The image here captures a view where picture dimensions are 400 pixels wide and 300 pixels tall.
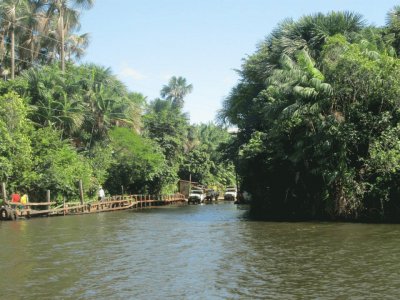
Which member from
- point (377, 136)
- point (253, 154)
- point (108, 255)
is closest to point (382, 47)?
point (377, 136)

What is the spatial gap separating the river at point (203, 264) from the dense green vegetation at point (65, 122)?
12.2 m

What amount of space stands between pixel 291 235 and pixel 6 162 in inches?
674

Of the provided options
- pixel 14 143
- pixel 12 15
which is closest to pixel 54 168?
pixel 14 143

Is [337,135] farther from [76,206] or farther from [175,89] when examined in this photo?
[175,89]

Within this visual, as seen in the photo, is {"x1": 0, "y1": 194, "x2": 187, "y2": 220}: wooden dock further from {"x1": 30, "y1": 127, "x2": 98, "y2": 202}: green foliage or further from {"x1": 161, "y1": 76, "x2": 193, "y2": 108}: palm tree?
{"x1": 161, "y1": 76, "x2": 193, "y2": 108}: palm tree

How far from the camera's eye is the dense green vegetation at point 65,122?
3343 centimetres

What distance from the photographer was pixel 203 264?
1379cm

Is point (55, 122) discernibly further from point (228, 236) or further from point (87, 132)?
point (228, 236)

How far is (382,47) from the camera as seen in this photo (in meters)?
30.1

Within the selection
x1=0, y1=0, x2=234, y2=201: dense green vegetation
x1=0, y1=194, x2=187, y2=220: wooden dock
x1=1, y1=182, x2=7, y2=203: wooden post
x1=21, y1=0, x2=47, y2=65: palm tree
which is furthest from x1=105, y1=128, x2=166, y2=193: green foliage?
x1=1, y1=182, x2=7, y2=203: wooden post

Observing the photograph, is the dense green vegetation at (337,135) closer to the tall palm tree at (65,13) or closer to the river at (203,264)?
the river at (203,264)

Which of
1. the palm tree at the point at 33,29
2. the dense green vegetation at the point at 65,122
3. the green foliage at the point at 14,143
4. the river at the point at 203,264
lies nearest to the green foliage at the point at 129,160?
the dense green vegetation at the point at 65,122

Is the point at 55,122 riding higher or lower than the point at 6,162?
higher

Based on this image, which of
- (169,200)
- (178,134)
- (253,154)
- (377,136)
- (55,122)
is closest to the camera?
(377,136)
